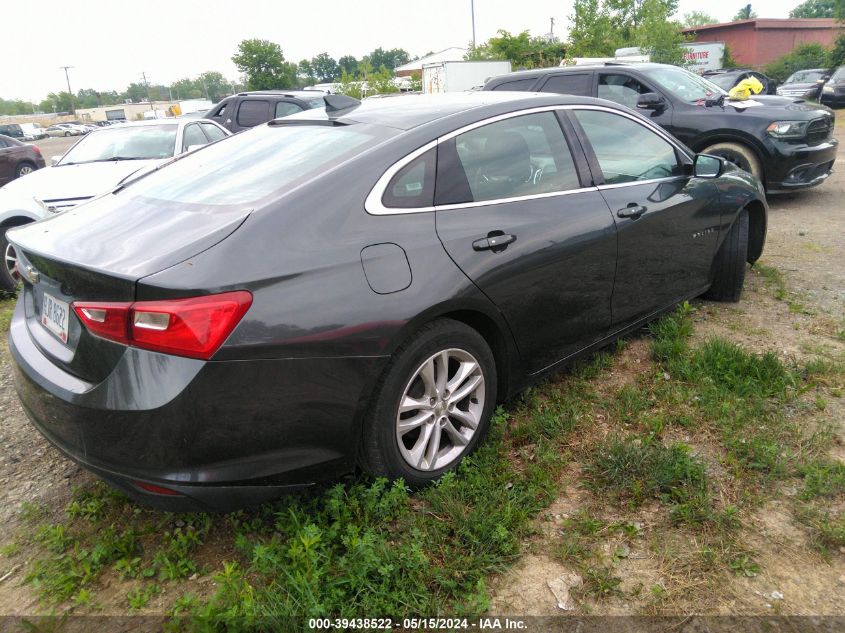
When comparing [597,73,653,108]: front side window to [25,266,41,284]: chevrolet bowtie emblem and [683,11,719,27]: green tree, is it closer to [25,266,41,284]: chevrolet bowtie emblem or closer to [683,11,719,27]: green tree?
[25,266,41,284]: chevrolet bowtie emblem

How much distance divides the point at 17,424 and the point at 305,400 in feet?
7.52

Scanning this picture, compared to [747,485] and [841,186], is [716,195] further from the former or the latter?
[841,186]

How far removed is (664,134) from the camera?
4051mm

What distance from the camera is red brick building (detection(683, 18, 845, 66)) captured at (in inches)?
1806

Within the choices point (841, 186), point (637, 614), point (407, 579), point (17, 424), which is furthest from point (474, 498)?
point (841, 186)

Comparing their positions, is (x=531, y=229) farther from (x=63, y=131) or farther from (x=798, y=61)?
(x=63, y=131)

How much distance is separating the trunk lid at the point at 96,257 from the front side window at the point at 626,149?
2073mm

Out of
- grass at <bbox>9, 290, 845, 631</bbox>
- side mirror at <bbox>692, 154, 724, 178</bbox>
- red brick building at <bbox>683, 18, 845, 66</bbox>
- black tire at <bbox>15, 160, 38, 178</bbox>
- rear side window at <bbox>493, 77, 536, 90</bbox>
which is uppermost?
red brick building at <bbox>683, 18, 845, 66</bbox>

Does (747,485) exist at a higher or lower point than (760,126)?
lower

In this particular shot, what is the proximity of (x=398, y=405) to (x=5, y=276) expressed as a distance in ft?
17.3

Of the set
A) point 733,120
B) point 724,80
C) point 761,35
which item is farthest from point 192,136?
point 761,35

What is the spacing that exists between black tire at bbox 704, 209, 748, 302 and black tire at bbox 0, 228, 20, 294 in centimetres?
608

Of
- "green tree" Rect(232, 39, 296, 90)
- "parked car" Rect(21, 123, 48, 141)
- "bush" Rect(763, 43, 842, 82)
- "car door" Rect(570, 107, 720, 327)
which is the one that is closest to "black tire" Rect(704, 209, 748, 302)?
"car door" Rect(570, 107, 720, 327)

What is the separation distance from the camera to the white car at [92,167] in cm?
612
